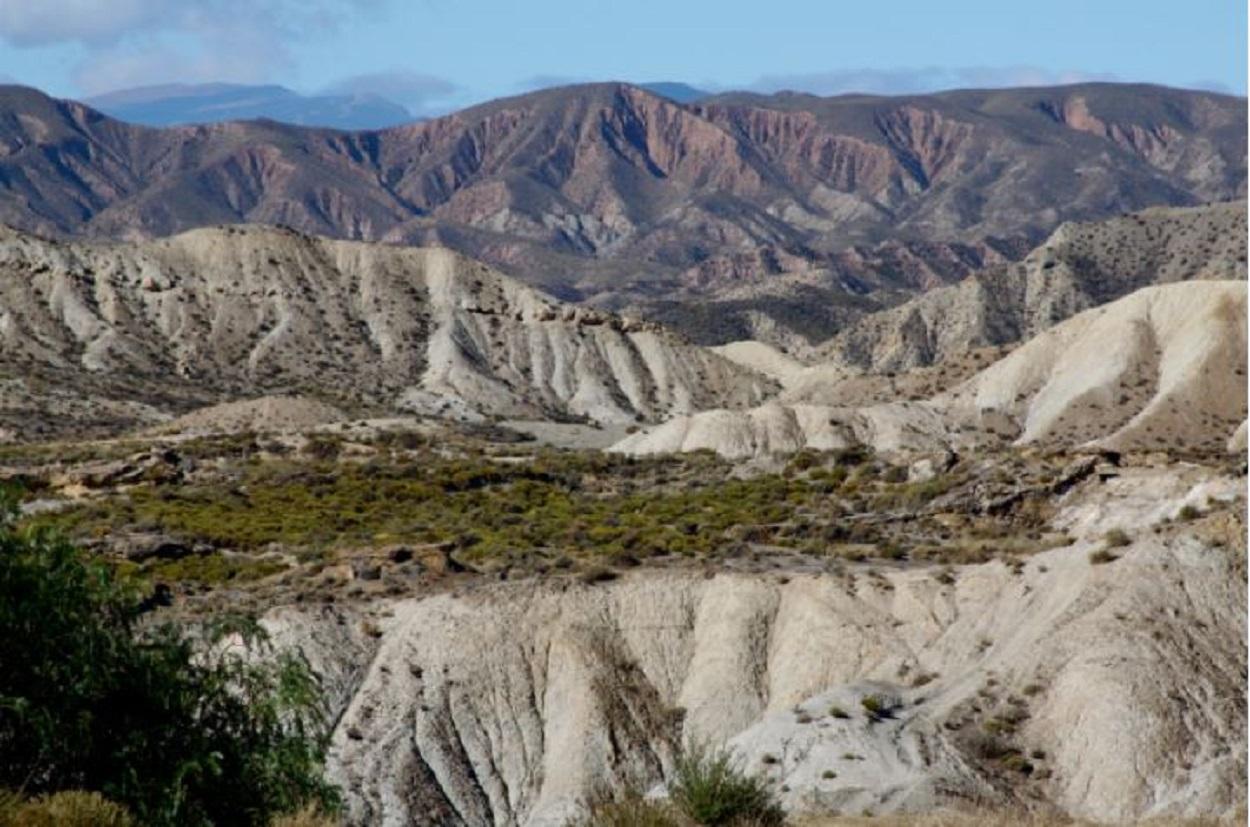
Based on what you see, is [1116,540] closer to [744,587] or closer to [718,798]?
[744,587]

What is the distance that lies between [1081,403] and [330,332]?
8348cm

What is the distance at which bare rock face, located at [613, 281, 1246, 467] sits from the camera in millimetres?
98938

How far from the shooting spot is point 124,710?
1955cm

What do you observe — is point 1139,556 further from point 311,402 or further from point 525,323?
point 525,323

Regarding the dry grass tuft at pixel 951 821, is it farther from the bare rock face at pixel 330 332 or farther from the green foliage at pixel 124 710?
the bare rock face at pixel 330 332

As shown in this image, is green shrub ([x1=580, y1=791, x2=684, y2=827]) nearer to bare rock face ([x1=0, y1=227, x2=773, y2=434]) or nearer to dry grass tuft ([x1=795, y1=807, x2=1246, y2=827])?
dry grass tuft ([x1=795, y1=807, x2=1246, y2=827])

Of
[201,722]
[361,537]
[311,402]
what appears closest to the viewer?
[201,722]

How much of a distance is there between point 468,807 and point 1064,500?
29.4 meters

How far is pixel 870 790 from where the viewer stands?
35031 millimetres

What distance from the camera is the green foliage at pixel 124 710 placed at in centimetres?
1852

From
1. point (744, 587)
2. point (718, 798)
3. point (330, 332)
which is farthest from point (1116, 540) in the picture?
point (330, 332)

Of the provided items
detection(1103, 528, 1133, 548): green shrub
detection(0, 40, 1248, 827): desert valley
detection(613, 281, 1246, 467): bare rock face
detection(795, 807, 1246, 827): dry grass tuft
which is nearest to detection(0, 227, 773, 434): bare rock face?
detection(0, 40, 1248, 827): desert valley

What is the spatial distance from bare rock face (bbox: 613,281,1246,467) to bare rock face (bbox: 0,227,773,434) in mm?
45871

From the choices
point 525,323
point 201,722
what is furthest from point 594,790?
point 525,323
